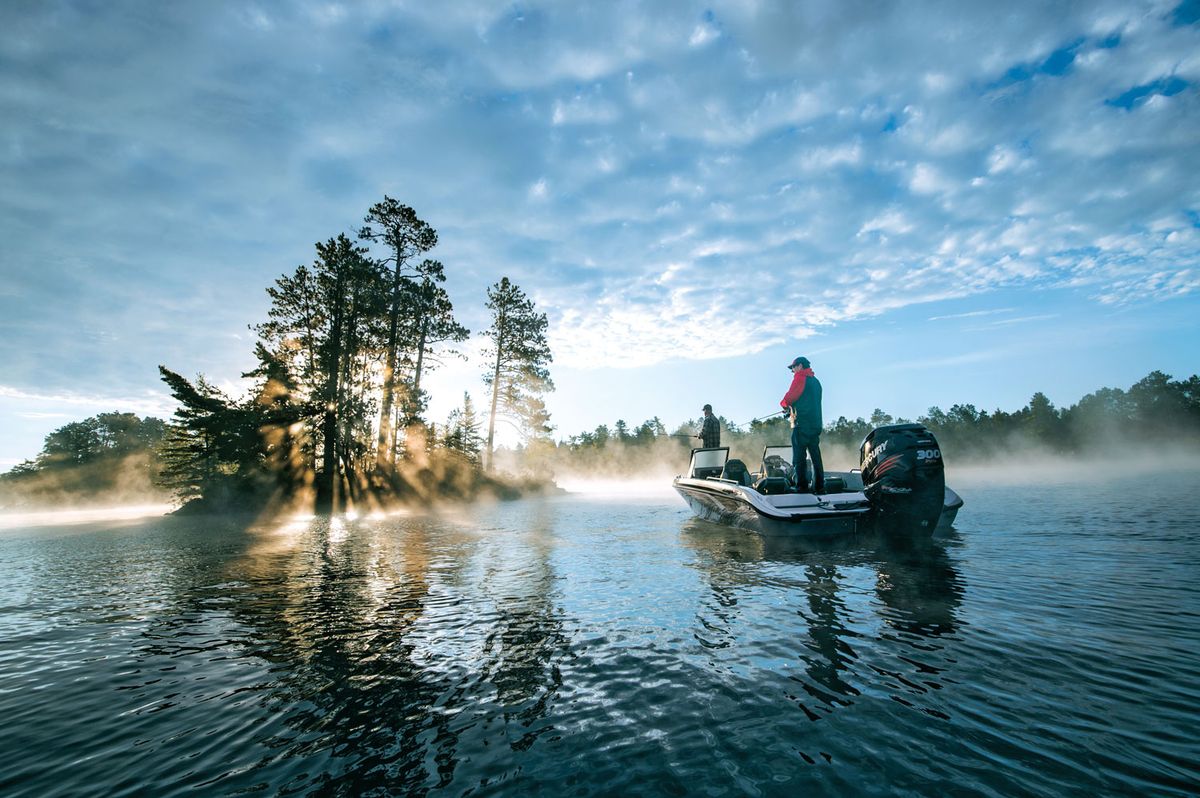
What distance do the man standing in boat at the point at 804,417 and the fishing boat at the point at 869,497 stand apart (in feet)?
1.26

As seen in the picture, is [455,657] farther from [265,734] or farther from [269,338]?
[269,338]

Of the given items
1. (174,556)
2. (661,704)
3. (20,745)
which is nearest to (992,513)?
(661,704)

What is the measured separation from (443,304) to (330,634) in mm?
30590

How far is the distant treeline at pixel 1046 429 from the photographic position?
80875 millimetres

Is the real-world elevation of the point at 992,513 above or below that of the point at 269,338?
below

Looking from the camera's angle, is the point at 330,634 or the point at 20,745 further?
the point at 330,634

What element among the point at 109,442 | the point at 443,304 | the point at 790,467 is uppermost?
the point at 443,304

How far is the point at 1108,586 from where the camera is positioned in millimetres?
5820

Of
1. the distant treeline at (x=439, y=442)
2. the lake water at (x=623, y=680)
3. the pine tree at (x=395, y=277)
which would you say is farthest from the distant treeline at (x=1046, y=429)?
the lake water at (x=623, y=680)

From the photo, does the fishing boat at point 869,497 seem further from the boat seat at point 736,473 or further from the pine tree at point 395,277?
the pine tree at point 395,277

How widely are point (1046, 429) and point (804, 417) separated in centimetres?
10768

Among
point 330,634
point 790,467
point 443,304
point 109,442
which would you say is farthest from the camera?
point 109,442

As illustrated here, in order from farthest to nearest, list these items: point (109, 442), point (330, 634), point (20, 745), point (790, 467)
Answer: point (109, 442) → point (790, 467) → point (330, 634) → point (20, 745)

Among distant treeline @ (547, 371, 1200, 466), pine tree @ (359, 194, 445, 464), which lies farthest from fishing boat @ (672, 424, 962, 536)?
distant treeline @ (547, 371, 1200, 466)
